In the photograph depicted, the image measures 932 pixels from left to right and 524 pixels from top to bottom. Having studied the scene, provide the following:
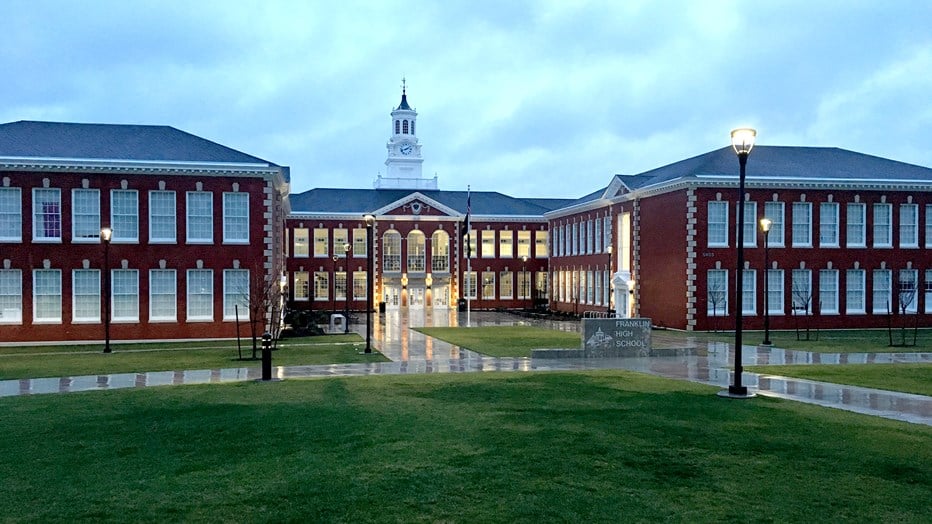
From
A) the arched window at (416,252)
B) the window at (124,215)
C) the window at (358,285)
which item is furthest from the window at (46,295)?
the arched window at (416,252)

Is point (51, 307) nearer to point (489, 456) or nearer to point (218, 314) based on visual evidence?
point (218, 314)

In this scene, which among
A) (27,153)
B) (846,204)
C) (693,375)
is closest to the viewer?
(693,375)

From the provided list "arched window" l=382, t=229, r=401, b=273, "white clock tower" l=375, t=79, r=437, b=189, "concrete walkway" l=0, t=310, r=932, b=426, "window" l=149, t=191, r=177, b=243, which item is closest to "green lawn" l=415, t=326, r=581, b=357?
"concrete walkway" l=0, t=310, r=932, b=426

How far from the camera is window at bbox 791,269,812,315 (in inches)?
1754

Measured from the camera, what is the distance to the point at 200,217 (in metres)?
37.8

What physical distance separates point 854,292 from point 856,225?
3.85m

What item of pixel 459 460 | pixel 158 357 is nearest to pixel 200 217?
pixel 158 357

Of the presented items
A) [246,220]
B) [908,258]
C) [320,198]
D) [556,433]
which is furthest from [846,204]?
[320,198]

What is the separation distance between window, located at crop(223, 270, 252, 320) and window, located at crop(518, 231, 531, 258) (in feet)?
143

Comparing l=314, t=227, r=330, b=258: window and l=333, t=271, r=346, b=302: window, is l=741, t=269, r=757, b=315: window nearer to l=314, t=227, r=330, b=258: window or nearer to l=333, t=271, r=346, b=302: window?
l=333, t=271, r=346, b=302: window

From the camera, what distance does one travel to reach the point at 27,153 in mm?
36156

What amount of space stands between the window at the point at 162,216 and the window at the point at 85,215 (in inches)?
91.4

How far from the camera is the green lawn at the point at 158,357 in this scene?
78.9 feet

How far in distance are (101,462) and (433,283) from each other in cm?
6669
